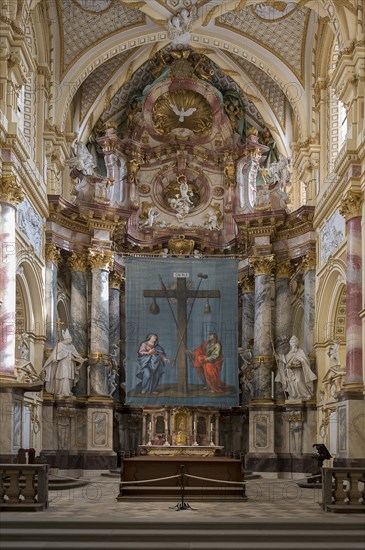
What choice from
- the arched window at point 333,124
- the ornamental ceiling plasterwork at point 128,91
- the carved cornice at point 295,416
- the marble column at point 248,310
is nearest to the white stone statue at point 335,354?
the carved cornice at point 295,416

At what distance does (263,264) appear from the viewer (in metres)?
33.7

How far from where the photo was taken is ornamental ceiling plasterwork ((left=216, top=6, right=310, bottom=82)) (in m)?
32.3

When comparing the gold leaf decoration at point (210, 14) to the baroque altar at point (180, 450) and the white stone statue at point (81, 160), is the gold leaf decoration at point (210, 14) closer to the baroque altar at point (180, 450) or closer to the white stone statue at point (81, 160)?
the white stone statue at point (81, 160)

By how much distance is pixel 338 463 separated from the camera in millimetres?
24797

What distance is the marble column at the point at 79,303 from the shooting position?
33.3 m

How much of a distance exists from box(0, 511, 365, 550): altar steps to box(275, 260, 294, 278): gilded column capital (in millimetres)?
18721

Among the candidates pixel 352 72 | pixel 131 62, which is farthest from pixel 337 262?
pixel 131 62

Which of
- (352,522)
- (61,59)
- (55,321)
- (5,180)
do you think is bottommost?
(352,522)

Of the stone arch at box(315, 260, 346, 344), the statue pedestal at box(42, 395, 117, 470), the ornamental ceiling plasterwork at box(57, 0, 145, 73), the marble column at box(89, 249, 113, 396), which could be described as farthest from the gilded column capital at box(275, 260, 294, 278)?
the ornamental ceiling plasterwork at box(57, 0, 145, 73)

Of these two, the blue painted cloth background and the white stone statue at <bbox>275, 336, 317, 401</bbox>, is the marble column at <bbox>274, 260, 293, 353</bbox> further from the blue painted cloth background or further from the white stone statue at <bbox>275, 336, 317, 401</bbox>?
the blue painted cloth background

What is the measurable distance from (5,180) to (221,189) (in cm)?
1379

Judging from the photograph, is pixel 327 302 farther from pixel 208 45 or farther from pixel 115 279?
pixel 208 45

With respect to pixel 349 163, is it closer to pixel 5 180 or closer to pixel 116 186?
pixel 5 180

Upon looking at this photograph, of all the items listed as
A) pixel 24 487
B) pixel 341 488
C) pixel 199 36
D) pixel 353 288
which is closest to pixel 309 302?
pixel 353 288
